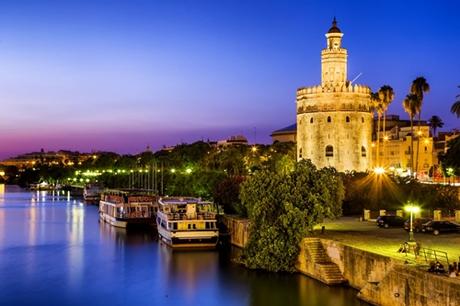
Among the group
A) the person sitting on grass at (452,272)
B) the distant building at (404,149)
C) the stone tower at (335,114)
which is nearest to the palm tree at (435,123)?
the distant building at (404,149)

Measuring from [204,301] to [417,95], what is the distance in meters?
45.4

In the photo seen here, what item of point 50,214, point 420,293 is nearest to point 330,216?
point 420,293

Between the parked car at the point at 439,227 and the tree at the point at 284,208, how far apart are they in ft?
17.8

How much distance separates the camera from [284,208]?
129 feet

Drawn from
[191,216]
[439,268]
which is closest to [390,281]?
[439,268]

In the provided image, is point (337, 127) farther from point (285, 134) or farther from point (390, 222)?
point (285, 134)

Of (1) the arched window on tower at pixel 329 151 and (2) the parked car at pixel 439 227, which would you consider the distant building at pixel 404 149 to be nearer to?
(1) the arched window on tower at pixel 329 151

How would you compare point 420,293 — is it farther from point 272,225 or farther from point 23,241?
point 23,241

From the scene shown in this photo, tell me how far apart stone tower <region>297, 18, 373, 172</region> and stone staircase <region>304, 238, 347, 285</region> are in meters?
33.2

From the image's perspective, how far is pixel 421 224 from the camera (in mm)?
40312

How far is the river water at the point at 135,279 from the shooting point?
34688 mm

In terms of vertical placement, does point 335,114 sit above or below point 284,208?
above

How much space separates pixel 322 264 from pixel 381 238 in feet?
13.4

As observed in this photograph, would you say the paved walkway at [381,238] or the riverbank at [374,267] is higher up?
the paved walkway at [381,238]
